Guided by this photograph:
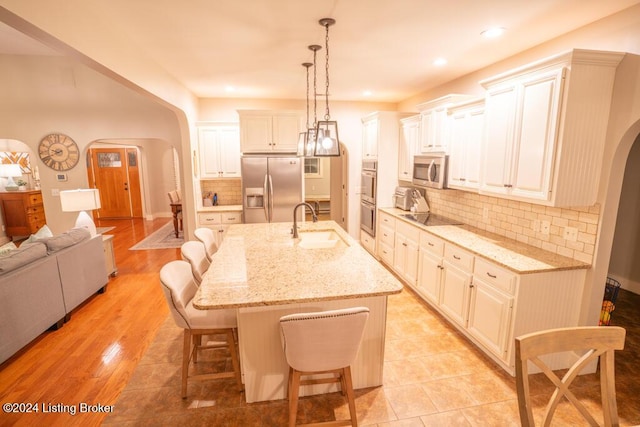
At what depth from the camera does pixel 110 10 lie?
2178 mm

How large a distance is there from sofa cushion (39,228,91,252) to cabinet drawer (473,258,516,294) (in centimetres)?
409

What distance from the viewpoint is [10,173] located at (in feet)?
21.4

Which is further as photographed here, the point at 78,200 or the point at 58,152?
the point at 58,152

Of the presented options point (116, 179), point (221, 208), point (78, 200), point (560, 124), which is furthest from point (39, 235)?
point (116, 179)

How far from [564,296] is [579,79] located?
61.8 inches

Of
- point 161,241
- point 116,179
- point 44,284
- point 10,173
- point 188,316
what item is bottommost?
point 161,241

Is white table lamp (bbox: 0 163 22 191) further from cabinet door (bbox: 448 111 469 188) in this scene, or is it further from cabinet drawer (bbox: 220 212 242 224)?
cabinet door (bbox: 448 111 469 188)

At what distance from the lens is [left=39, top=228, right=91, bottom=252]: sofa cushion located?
125 inches

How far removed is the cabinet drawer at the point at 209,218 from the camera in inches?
201

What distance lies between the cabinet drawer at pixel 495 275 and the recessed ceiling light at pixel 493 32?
1.88 metres

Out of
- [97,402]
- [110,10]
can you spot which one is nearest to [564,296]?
[97,402]

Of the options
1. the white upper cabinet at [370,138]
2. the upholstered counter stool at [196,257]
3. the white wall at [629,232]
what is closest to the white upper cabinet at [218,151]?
the white upper cabinet at [370,138]

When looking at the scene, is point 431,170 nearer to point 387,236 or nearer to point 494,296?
point 387,236

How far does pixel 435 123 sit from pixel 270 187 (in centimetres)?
252
